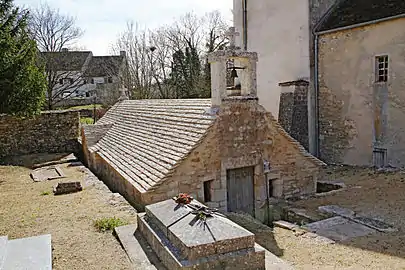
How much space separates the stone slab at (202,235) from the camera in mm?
5336

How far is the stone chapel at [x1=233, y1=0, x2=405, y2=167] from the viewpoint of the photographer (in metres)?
15.0

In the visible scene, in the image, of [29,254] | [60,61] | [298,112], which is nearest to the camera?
[29,254]

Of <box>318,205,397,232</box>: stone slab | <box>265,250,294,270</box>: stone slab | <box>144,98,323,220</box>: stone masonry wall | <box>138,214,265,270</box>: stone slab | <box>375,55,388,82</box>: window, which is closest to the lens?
<box>138,214,265,270</box>: stone slab

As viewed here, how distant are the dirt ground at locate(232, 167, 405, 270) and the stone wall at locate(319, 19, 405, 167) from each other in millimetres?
3743

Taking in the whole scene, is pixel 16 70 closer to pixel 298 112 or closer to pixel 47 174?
pixel 47 174

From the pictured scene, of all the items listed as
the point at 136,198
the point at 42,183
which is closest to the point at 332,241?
the point at 136,198

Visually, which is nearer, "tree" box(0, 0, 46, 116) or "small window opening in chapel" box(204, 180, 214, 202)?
"small window opening in chapel" box(204, 180, 214, 202)

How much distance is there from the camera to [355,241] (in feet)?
26.1

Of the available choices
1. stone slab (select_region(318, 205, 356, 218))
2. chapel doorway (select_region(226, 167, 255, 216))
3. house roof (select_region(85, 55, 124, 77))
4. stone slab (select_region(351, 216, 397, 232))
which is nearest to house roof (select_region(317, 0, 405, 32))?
stone slab (select_region(318, 205, 356, 218))

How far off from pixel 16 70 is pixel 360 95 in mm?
14671

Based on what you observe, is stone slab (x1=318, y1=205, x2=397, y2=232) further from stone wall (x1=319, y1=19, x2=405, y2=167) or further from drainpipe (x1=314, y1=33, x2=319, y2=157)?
drainpipe (x1=314, y1=33, x2=319, y2=157)

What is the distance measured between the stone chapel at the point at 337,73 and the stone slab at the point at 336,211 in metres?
6.40

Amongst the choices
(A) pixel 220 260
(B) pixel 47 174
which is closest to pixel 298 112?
(B) pixel 47 174

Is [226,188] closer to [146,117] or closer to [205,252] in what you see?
[205,252]
